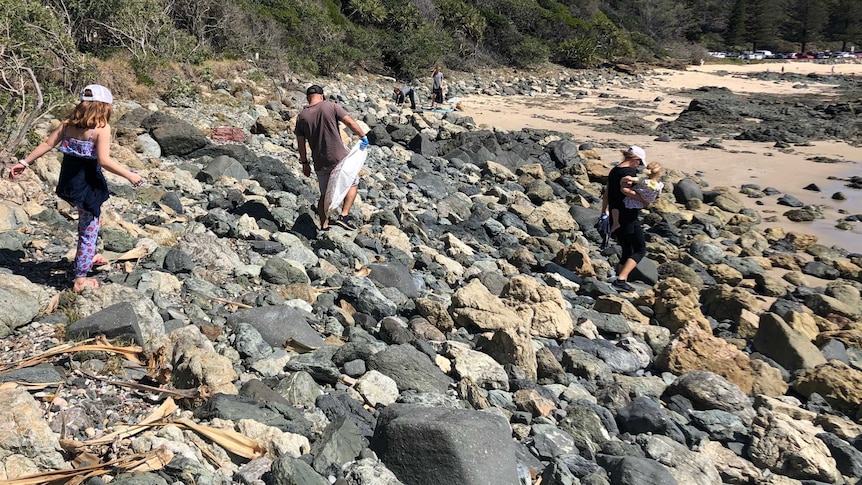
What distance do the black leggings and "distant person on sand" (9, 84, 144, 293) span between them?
15.7ft

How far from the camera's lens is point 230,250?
204 inches

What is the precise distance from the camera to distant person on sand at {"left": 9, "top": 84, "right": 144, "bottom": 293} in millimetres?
3740

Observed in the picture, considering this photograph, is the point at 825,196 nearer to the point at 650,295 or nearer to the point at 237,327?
the point at 650,295

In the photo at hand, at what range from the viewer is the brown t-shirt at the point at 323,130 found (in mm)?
5938

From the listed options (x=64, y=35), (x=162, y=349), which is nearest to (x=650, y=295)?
(x=162, y=349)

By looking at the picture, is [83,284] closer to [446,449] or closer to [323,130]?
[446,449]

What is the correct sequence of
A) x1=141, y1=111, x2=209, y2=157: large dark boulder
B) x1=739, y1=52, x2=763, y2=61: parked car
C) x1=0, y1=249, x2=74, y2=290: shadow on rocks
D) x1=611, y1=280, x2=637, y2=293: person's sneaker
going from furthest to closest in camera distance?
x1=739, y1=52, x2=763, y2=61: parked car → x1=141, y1=111, x2=209, y2=157: large dark boulder → x1=611, y1=280, x2=637, y2=293: person's sneaker → x1=0, y1=249, x2=74, y2=290: shadow on rocks

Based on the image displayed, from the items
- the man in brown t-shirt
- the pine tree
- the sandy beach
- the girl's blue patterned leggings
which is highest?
the pine tree

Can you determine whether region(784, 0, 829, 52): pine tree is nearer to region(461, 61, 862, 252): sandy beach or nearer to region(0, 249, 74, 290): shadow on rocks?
region(461, 61, 862, 252): sandy beach

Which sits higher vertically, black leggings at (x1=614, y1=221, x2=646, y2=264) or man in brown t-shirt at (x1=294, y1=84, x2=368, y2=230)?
man in brown t-shirt at (x1=294, y1=84, x2=368, y2=230)

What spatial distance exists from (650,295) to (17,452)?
5574mm

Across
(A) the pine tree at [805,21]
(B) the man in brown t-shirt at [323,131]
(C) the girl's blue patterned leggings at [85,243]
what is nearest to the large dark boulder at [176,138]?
(B) the man in brown t-shirt at [323,131]

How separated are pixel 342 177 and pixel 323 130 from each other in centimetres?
48

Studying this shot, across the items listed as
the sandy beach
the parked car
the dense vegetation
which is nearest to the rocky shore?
the dense vegetation
